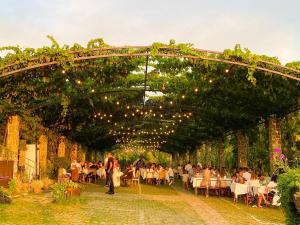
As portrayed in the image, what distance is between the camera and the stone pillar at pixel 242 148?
23.8m

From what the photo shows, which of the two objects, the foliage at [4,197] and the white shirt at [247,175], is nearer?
the foliage at [4,197]

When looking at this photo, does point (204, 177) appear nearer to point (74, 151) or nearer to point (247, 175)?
point (247, 175)

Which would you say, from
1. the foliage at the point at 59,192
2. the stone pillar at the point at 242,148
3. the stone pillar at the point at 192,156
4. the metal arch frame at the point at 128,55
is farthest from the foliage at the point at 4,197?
the stone pillar at the point at 192,156

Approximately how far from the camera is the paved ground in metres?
10.3

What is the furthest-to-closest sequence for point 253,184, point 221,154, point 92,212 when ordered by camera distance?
point 221,154, point 253,184, point 92,212

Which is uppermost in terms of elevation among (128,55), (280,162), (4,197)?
(128,55)

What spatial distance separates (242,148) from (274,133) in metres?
5.47

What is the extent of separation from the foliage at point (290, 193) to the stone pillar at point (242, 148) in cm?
1647

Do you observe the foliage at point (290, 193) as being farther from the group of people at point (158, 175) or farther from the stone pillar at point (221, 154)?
the stone pillar at point (221, 154)

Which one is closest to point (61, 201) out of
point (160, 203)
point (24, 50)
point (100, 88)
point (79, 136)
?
point (160, 203)

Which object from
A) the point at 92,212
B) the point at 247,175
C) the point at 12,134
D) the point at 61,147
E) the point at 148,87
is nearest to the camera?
the point at 92,212

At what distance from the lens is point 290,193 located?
7.29 metres

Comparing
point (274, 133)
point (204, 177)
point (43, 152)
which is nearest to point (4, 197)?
point (204, 177)

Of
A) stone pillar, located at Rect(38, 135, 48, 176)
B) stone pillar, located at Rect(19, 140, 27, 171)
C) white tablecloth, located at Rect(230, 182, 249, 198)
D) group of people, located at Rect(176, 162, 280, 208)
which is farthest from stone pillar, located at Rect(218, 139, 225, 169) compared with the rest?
white tablecloth, located at Rect(230, 182, 249, 198)
